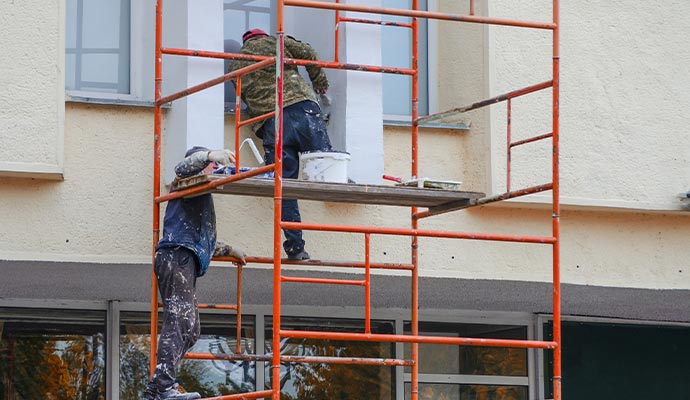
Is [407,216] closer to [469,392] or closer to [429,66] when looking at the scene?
[429,66]

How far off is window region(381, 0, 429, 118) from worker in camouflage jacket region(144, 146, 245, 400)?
2.51m

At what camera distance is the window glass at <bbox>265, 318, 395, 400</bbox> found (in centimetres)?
1149

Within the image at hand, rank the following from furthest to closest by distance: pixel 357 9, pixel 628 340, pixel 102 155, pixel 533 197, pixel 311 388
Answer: pixel 628 340 < pixel 311 388 < pixel 533 197 < pixel 102 155 < pixel 357 9

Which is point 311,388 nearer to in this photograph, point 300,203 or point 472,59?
point 300,203

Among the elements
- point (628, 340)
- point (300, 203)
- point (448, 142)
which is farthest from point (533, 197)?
point (628, 340)

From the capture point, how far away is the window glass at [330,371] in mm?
11492

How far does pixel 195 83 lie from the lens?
10031 millimetres

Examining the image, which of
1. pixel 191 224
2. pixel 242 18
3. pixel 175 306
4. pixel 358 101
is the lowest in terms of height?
pixel 175 306

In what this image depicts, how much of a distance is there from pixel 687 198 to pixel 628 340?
6.33 feet

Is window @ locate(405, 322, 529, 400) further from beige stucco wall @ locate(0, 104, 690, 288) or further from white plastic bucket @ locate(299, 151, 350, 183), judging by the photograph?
white plastic bucket @ locate(299, 151, 350, 183)

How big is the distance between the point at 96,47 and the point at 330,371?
283 cm

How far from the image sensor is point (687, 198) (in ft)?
36.4

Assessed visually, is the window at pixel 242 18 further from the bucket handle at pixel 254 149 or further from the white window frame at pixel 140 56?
the bucket handle at pixel 254 149

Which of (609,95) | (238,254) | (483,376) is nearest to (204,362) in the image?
(238,254)
